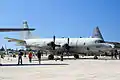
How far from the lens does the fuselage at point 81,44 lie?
50.0m

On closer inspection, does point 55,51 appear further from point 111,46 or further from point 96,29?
point 96,29

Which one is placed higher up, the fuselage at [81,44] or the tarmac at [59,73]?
the fuselage at [81,44]

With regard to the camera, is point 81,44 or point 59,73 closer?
point 59,73

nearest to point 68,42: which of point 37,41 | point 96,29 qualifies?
point 37,41

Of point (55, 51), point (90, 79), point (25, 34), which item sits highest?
point (25, 34)

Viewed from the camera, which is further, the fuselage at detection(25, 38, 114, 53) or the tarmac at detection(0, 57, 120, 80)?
the fuselage at detection(25, 38, 114, 53)

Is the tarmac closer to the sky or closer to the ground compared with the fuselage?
closer to the ground

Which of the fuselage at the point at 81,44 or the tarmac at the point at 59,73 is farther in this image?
the fuselage at the point at 81,44

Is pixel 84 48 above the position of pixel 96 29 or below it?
below

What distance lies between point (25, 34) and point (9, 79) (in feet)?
165

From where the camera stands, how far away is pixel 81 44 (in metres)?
51.6

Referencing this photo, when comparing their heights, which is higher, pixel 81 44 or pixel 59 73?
pixel 81 44

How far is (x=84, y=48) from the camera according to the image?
51.5 m

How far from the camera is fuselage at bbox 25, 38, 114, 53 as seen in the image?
50031mm
